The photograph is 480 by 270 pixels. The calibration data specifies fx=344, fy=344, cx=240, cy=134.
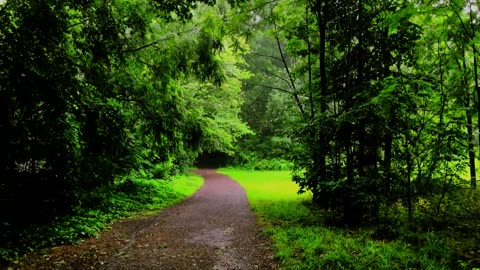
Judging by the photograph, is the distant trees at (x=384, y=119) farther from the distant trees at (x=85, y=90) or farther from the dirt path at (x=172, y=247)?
the distant trees at (x=85, y=90)

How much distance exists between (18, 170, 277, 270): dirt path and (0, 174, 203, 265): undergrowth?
0.36m

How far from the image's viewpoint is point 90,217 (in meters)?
9.36

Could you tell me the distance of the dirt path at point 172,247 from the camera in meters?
6.35

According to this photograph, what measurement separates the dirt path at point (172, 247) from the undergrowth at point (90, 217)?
36 cm

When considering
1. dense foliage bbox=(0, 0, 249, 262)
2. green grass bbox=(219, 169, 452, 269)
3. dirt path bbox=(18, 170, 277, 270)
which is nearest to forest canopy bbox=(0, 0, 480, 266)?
dense foliage bbox=(0, 0, 249, 262)

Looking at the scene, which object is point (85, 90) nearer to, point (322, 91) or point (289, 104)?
point (322, 91)

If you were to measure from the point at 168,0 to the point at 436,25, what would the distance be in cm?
677

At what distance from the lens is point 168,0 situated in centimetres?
693

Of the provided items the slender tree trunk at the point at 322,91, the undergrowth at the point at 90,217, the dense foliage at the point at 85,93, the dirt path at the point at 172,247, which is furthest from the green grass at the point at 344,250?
the dense foliage at the point at 85,93

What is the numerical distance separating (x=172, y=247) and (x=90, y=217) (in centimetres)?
315

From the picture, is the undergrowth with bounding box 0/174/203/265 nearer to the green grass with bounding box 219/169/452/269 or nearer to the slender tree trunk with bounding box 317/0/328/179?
the green grass with bounding box 219/169/452/269

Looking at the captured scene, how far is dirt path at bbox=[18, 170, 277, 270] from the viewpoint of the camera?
635 cm

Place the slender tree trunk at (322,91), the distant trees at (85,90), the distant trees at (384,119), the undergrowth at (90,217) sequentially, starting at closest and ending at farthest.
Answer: the distant trees at (85,90) → the undergrowth at (90,217) → the distant trees at (384,119) → the slender tree trunk at (322,91)

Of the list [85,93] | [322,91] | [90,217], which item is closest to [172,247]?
[90,217]
